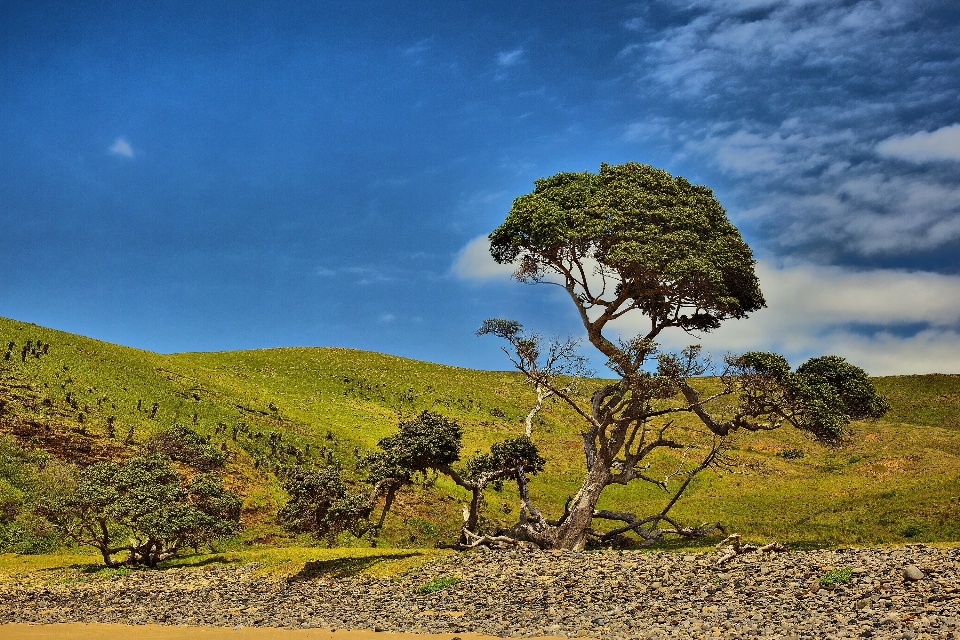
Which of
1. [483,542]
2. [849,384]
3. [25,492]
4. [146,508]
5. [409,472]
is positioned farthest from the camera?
[25,492]

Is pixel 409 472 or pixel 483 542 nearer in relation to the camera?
pixel 409 472

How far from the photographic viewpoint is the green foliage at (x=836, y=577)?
1442cm

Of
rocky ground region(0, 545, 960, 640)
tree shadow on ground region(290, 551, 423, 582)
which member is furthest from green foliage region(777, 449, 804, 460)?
tree shadow on ground region(290, 551, 423, 582)

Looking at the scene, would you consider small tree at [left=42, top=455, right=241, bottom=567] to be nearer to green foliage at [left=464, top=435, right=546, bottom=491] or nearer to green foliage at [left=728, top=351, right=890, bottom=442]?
green foliage at [left=464, top=435, right=546, bottom=491]

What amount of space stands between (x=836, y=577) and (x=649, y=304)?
14.2 meters

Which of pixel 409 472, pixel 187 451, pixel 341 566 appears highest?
pixel 409 472

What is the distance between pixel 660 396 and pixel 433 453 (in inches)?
340

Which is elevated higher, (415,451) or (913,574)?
(415,451)

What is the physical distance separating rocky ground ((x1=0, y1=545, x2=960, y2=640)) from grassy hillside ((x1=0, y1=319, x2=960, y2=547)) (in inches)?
412

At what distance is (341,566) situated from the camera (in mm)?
24312

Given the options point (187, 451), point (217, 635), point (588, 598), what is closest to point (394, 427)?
point (187, 451)

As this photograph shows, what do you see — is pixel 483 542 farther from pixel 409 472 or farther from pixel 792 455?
pixel 792 455

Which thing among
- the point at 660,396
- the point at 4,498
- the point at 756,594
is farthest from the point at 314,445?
the point at 756,594

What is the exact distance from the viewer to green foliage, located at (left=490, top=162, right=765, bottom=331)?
2488cm
